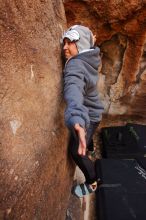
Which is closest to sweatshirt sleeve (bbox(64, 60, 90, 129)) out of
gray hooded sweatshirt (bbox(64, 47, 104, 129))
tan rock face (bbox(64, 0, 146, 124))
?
gray hooded sweatshirt (bbox(64, 47, 104, 129))

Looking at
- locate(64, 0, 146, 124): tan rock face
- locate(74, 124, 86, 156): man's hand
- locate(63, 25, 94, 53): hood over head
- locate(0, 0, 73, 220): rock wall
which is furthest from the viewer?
locate(64, 0, 146, 124): tan rock face

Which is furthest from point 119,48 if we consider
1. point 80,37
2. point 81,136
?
point 81,136

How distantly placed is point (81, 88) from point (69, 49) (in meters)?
0.23

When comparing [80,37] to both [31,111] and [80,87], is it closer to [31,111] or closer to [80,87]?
[80,87]

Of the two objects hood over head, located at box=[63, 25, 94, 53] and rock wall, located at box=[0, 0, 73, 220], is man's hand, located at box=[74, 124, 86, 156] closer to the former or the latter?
rock wall, located at box=[0, 0, 73, 220]

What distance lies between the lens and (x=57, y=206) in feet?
4.17

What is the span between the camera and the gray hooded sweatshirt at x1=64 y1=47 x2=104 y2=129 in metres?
1.02

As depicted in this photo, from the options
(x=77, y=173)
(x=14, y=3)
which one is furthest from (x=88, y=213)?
(x=14, y=3)

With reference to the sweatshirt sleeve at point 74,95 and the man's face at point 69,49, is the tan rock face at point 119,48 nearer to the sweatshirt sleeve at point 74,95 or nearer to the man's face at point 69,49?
the man's face at point 69,49

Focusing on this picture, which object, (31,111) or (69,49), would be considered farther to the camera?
(69,49)

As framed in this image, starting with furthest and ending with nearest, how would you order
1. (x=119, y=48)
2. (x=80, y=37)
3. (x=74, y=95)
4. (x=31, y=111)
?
(x=119, y=48) < (x=80, y=37) < (x=74, y=95) < (x=31, y=111)

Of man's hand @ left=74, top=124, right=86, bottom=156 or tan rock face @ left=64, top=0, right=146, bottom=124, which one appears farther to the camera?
tan rock face @ left=64, top=0, right=146, bottom=124

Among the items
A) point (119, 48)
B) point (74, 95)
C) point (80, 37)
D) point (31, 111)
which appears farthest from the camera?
point (119, 48)

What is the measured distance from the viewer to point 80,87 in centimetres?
113
